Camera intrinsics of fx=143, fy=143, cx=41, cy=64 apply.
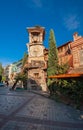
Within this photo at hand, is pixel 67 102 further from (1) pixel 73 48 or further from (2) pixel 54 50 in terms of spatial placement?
(2) pixel 54 50

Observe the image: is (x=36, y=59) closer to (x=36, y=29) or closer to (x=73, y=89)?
(x=36, y=29)

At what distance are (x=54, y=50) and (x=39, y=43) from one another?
8.95 meters

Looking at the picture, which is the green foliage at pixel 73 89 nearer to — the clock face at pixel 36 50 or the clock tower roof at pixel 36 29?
the clock face at pixel 36 50

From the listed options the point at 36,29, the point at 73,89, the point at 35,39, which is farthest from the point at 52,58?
the point at 73,89

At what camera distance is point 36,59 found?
34.8 meters

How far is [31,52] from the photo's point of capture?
35.5 metres

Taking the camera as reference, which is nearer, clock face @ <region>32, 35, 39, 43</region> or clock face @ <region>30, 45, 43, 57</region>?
clock face @ <region>30, 45, 43, 57</region>

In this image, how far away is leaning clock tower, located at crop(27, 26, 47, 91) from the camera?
1294 inches

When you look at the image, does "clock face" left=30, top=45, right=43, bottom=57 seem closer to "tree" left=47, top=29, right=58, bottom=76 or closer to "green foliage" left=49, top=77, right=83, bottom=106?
"tree" left=47, top=29, right=58, bottom=76

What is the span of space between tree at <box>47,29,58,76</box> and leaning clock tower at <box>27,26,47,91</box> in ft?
19.1

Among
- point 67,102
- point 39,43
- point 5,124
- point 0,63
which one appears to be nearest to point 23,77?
point 39,43

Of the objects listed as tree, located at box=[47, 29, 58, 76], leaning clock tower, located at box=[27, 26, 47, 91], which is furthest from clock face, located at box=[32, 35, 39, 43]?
tree, located at box=[47, 29, 58, 76]

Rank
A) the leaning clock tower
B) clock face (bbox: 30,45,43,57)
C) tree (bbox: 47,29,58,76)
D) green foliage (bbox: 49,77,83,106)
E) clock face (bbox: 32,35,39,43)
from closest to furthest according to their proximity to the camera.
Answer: green foliage (bbox: 49,77,83,106) → tree (bbox: 47,29,58,76) → the leaning clock tower → clock face (bbox: 30,45,43,57) → clock face (bbox: 32,35,39,43)

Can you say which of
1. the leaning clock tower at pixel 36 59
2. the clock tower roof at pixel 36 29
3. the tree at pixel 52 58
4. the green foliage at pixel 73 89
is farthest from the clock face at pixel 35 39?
the green foliage at pixel 73 89
